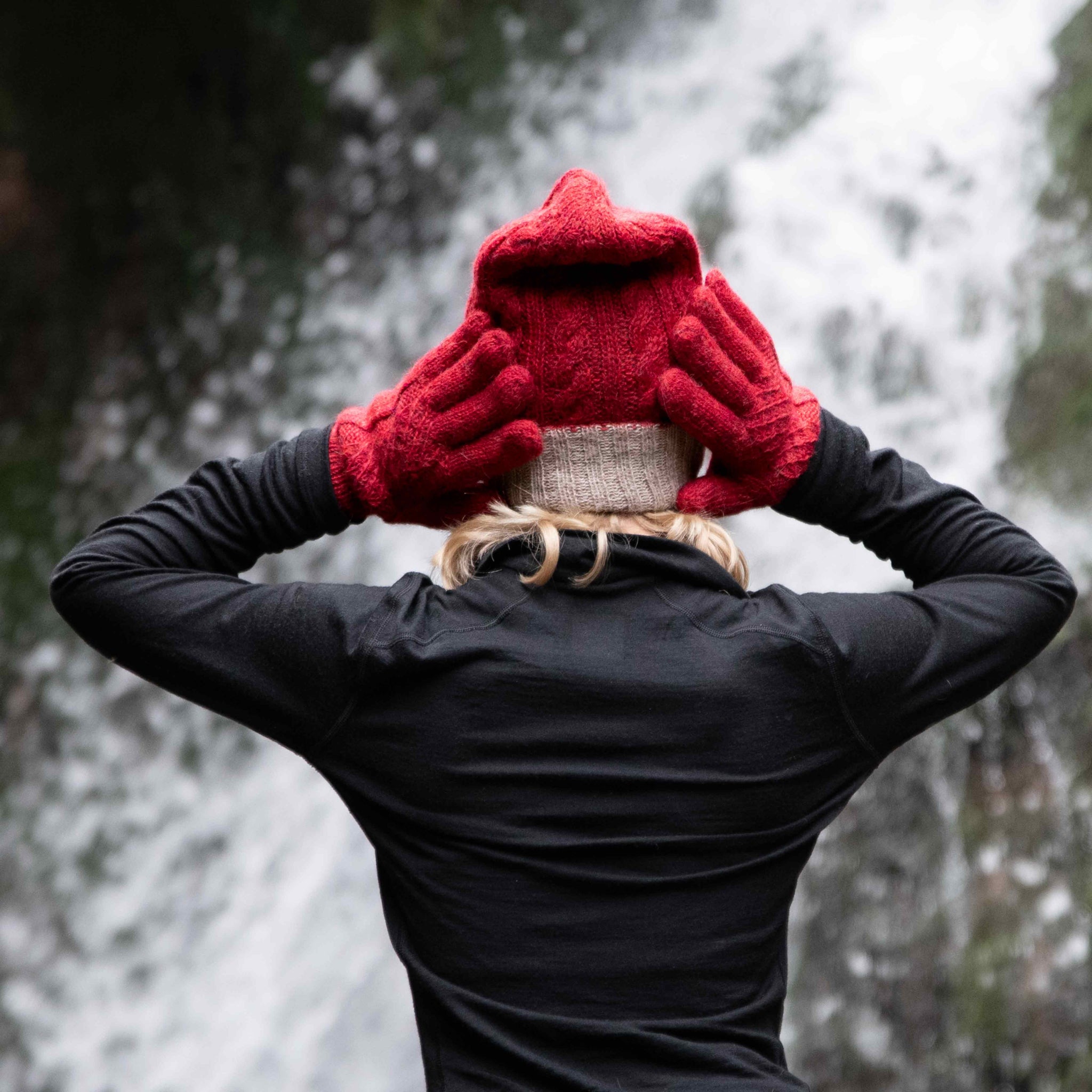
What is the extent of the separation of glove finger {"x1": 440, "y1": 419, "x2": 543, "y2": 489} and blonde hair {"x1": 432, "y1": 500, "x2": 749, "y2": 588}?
0.12 ft

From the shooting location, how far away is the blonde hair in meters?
1.21

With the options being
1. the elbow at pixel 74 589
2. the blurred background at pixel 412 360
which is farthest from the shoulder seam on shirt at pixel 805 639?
the blurred background at pixel 412 360

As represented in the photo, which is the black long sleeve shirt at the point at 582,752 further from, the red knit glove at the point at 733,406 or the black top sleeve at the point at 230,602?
the red knit glove at the point at 733,406

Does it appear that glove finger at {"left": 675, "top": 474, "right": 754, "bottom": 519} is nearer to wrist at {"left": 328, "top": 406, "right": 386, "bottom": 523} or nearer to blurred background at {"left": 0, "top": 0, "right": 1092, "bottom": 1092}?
wrist at {"left": 328, "top": 406, "right": 386, "bottom": 523}

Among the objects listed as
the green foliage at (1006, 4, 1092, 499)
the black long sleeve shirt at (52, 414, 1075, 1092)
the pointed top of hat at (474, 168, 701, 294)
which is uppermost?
the green foliage at (1006, 4, 1092, 499)

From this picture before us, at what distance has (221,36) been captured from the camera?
537 cm

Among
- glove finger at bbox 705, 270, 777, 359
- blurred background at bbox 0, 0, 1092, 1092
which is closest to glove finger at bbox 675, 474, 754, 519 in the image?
glove finger at bbox 705, 270, 777, 359

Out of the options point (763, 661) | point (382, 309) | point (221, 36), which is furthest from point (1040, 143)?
point (763, 661)

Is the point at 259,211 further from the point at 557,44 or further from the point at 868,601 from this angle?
the point at 868,601

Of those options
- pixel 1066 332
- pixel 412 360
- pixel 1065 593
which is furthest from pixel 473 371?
pixel 412 360

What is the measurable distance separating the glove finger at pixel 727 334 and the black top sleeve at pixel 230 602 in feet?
1.21

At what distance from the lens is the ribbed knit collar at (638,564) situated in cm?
117

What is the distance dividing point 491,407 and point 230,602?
27 centimetres

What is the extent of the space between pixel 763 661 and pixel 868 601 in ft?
0.37
